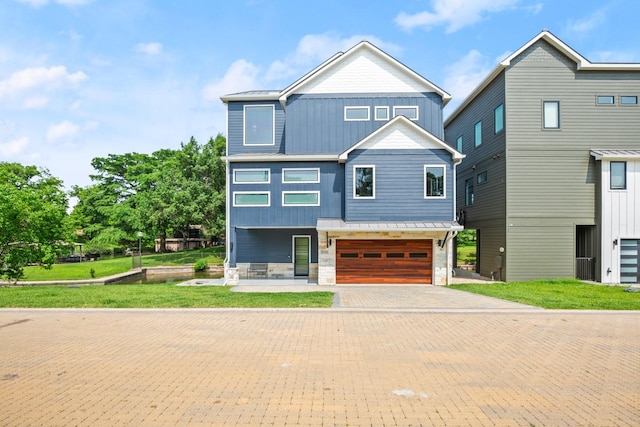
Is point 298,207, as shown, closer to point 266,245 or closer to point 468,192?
point 266,245

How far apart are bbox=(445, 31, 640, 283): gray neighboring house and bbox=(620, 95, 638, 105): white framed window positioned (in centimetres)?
4

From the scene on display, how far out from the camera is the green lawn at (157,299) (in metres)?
11.9

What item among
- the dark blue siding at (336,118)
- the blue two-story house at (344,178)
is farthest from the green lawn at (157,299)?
the dark blue siding at (336,118)

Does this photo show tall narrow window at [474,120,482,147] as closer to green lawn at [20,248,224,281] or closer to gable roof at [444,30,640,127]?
gable roof at [444,30,640,127]

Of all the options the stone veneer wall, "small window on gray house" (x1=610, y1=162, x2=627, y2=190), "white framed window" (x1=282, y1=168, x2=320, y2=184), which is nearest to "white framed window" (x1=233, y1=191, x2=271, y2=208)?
"white framed window" (x1=282, y1=168, x2=320, y2=184)

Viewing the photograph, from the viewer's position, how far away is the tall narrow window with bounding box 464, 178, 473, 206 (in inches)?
925

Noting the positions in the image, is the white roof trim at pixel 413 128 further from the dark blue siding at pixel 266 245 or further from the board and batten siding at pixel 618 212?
the board and batten siding at pixel 618 212

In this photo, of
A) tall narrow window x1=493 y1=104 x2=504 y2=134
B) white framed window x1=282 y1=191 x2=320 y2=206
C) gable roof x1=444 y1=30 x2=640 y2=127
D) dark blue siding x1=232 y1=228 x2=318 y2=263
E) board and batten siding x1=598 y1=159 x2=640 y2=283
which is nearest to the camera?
board and batten siding x1=598 y1=159 x2=640 y2=283

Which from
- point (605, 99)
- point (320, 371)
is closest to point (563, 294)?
point (605, 99)

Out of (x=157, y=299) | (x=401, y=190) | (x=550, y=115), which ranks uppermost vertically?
(x=550, y=115)

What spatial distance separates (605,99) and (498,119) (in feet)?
15.9

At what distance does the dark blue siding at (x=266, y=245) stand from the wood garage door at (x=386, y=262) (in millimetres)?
2533

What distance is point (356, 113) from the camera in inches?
769

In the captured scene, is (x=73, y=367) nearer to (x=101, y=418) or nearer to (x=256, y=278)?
(x=101, y=418)
